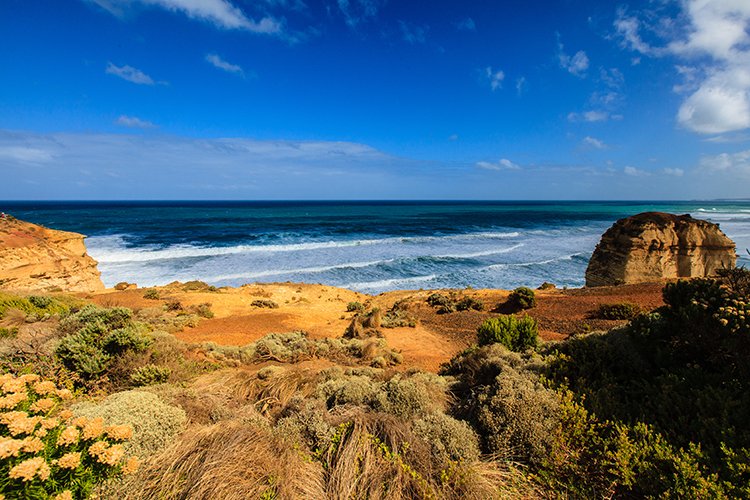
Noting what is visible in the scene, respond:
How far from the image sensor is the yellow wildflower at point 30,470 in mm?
1681


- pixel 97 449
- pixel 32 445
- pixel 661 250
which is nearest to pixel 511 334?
pixel 97 449

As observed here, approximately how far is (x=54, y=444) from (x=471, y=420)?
365 centimetres

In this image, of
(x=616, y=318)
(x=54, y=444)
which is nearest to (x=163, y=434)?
(x=54, y=444)

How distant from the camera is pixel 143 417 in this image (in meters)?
3.36

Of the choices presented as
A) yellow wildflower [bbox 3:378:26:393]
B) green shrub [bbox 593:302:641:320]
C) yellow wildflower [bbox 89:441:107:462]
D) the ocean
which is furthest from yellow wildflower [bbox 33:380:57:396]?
the ocean

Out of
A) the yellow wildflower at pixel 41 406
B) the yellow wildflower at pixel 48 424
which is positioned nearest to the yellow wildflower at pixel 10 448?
the yellow wildflower at pixel 48 424

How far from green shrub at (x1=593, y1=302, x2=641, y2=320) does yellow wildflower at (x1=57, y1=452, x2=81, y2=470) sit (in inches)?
513

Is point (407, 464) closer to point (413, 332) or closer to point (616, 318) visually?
point (413, 332)

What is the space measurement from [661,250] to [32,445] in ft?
76.5

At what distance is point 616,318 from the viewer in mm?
10883

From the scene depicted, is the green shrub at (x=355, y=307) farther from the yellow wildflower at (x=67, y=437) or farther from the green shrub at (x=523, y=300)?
the yellow wildflower at (x=67, y=437)

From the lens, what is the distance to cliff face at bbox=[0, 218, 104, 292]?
15.7 metres

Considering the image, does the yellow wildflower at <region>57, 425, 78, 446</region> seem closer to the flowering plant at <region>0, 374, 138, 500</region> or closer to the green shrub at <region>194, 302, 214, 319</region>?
the flowering plant at <region>0, 374, 138, 500</region>

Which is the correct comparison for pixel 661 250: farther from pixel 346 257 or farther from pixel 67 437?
pixel 346 257
